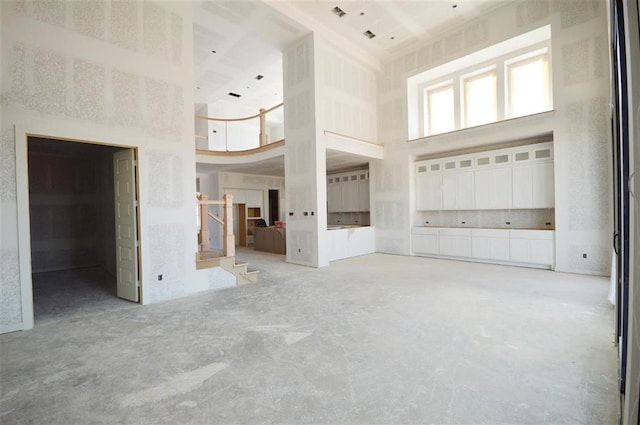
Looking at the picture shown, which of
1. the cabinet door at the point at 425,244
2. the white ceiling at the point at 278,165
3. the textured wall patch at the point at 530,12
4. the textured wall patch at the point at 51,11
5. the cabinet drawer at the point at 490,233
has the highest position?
the textured wall patch at the point at 530,12

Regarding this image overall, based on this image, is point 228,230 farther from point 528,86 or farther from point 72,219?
point 528,86

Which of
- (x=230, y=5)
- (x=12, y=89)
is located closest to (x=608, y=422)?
(x=12, y=89)

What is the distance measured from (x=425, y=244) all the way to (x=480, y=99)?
4.27 metres

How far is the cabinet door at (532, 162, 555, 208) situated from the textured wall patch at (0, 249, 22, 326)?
30.7ft

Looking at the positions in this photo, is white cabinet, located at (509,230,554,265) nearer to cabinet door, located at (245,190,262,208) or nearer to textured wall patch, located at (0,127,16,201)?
textured wall patch, located at (0,127,16,201)

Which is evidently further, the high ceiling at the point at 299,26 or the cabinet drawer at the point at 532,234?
the high ceiling at the point at 299,26

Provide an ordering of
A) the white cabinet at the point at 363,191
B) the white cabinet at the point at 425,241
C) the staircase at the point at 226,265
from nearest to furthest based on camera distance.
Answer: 1. the staircase at the point at 226,265
2. the white cabinet at the point at 425,241
3. the white cabinet at the point at 363,191

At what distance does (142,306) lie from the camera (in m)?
4.50

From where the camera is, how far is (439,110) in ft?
29.4

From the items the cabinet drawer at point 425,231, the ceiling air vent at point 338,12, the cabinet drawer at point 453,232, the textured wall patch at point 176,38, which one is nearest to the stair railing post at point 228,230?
the textured wall patch at point 176,38

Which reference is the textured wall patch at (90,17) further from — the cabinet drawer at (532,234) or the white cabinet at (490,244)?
the cabinet drawer at (532,234)

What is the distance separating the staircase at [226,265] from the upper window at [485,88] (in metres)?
6.14

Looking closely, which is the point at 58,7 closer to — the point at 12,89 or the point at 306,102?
the point at 12,89

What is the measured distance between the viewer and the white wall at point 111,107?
11.8 ft
